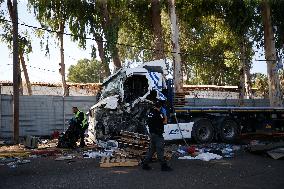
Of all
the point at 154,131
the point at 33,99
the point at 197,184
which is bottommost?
the point at 197,184

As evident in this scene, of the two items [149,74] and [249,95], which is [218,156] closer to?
[149,74]

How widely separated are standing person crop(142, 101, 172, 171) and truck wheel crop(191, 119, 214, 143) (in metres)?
5.61

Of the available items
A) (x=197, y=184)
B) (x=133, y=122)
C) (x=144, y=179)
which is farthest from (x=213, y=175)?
(x=133, y=122)

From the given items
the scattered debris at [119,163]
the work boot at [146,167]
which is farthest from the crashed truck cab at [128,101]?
the work boot at [146,167]

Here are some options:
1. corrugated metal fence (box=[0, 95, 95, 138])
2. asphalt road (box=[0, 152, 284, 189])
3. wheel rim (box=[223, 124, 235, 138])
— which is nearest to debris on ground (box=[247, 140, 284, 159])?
asphalt road (box=[0, 152, 284, 189])

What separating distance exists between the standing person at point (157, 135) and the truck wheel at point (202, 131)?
18.4 feet

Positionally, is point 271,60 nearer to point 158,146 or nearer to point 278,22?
point 278,22

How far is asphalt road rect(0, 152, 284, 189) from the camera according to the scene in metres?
7.74

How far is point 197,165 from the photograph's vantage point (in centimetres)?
1009

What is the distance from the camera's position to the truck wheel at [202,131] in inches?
587

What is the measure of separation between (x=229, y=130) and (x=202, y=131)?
1359 mm

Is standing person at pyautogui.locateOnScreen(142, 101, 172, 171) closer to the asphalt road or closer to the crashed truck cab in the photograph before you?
the asphalt road

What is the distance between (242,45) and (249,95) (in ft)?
14.8

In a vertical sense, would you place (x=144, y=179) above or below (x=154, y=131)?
below
